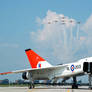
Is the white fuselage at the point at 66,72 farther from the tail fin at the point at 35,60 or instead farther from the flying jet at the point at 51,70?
the tail fin at the point at 35,60

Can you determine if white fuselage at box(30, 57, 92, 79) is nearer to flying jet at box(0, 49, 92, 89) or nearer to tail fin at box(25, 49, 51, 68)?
flying jet at box(0, 49, 92, 89)

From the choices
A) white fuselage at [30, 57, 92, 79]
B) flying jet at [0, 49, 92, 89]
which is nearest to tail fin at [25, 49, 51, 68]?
flying jet at [0, 49, 92, 89]

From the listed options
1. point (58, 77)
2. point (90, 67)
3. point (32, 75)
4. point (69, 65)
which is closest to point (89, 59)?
point (90, 67)

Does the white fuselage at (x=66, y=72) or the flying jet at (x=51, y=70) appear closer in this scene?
the flying jet at (x=51, y=70)

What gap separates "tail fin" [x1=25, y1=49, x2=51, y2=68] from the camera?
40.1m

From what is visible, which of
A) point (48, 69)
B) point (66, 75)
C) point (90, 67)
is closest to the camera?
point (90, 67)

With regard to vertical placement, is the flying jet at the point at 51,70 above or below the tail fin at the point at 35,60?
below

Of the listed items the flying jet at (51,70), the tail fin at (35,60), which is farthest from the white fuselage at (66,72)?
the tail fin at (35,60)

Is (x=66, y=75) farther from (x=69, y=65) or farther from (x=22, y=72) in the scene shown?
(x=22, y=72)

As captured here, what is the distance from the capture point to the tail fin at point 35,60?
40062 millimetres

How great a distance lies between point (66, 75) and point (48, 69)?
4.03m

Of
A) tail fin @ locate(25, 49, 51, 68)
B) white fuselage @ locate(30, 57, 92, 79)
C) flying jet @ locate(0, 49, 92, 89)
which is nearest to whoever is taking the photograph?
flying jet @ locate(0, 49, 92, 89)

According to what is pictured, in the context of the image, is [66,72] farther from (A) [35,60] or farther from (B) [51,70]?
(A) [35,60]

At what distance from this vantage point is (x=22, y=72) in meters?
39.0
